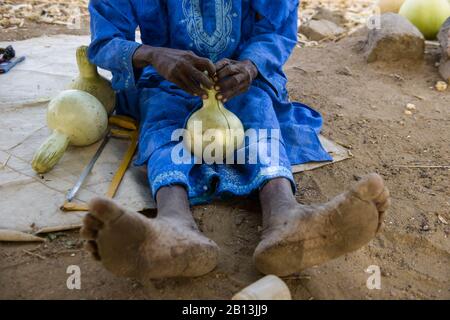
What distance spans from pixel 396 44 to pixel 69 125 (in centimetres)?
281

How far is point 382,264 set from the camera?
199cm

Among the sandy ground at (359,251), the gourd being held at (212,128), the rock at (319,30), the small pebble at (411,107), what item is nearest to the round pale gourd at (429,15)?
the rock at (319,30)

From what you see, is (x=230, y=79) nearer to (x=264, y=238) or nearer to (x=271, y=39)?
Result: (x=271, y=39)

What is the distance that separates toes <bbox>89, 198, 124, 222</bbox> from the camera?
4.94 ft

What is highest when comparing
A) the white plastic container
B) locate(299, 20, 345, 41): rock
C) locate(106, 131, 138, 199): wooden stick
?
the white plastic container

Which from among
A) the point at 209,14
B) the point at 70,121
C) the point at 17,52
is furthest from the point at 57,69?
the point at 209,14

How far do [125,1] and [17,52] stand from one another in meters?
2.04

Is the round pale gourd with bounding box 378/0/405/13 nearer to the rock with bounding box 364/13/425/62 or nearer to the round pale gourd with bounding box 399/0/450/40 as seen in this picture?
the round pale gourd with bounding box 399/0/450/40

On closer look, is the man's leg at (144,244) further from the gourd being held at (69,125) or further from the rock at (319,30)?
the rock at (319,30)

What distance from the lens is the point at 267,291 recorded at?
1639 millimetres

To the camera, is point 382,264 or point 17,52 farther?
point 17,52

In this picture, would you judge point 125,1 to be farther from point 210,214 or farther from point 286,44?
point 210,214

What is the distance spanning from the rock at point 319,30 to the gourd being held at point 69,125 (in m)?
3.08

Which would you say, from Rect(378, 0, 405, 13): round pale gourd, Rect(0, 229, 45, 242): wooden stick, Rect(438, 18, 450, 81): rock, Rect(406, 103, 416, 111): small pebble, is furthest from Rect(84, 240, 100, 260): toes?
Rect(378, 0, 405, 13): round pale gourd
